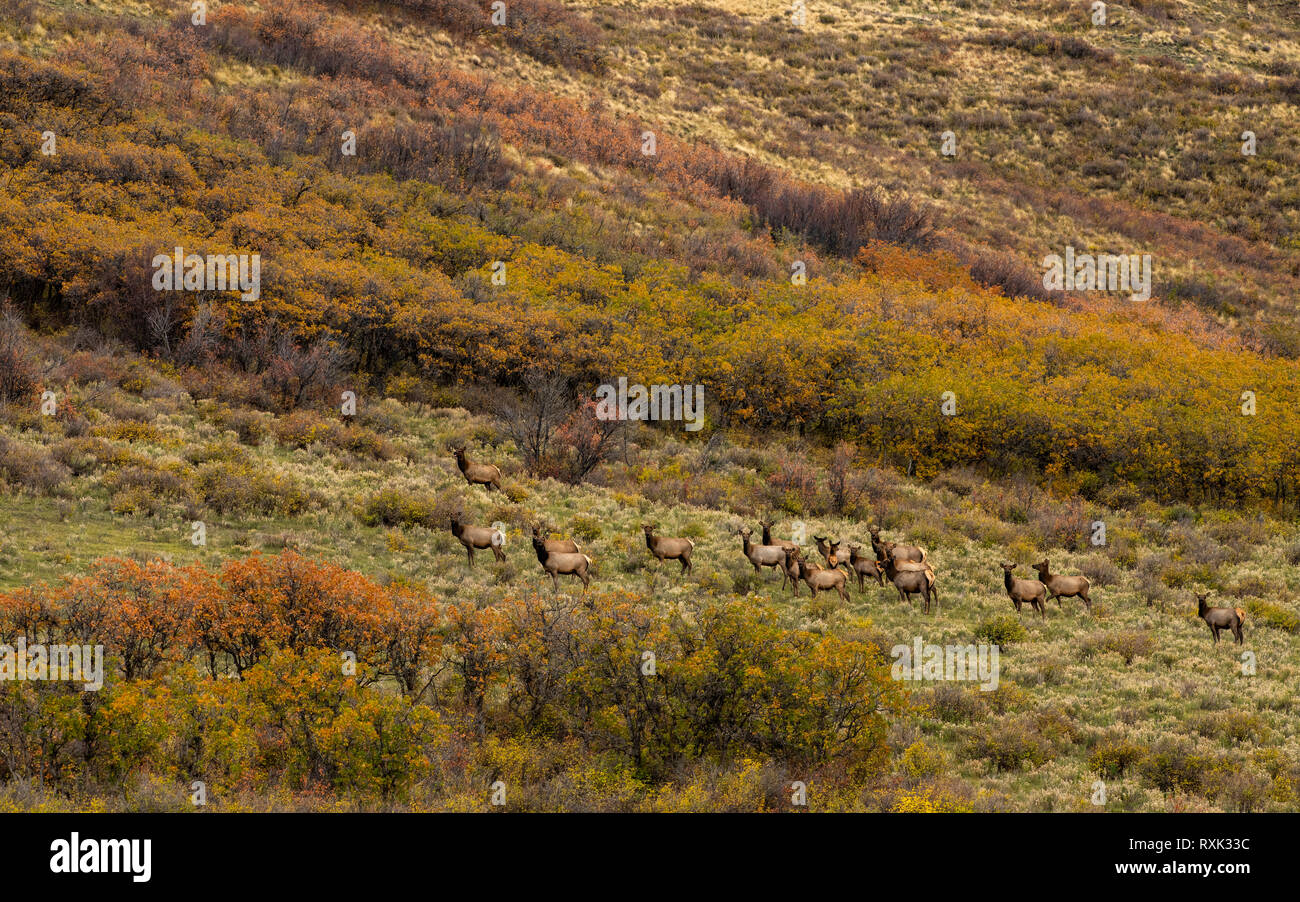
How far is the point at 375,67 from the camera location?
43625 millimetres

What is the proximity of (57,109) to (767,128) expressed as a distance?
36.7m

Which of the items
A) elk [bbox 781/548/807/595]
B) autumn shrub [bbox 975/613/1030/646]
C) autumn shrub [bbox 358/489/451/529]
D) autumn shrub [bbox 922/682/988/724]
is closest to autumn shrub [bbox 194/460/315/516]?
autumn shrub [bbox 358/489/451/529]

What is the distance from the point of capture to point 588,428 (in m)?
23.2

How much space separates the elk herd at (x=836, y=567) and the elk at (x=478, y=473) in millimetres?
2433

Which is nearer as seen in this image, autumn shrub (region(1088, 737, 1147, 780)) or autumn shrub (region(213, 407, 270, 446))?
autumn shrub (region(1088, 737, 1147, 780))

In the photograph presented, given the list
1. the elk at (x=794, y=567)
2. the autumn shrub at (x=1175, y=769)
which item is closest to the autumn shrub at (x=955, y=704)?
the autumn shrub at (x=1175, y=769)

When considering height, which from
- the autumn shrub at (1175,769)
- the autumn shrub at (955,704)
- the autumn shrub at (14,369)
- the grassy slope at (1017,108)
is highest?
the grassy slope at (1017,108)

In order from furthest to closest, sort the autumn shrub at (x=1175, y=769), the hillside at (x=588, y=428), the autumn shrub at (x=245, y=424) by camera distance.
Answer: the autumn shrub at (x=245, y=424), the autumn shrub at (x=1175, y=769), the hillside at (x=588, y=428)

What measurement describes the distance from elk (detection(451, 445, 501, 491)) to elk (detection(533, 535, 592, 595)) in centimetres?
484

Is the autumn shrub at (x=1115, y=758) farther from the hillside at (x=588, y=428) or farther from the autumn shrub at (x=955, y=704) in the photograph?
the autumn shrub at (x=955, y=704)

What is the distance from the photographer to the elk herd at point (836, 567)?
1560 cm

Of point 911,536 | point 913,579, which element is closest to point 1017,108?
point 911,536

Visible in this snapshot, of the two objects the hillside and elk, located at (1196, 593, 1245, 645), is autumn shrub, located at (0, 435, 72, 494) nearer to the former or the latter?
the hillside

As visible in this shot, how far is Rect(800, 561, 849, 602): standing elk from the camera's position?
1638cm
